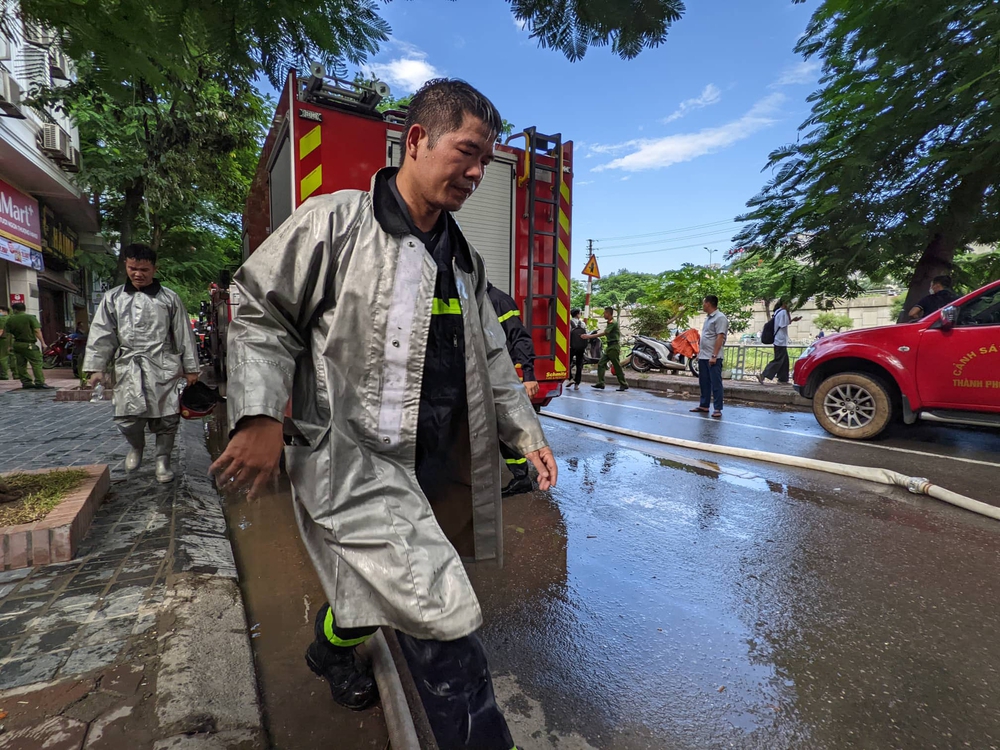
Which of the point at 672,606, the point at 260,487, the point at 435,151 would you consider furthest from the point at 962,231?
the point at 260,487

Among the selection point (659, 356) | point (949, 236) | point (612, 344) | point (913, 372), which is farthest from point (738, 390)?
point (913, 372)

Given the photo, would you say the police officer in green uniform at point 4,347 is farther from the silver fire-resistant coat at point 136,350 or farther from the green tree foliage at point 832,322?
the green tree foliage at point 832,322

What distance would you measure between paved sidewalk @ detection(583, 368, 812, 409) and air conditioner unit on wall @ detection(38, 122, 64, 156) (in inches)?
597

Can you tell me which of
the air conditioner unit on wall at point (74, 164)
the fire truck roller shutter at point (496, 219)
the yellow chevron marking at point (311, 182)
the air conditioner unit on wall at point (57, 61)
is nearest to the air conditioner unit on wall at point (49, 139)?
the air conditioner unit on wall at point (74, 164)

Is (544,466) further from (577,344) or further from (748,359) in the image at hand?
(748,359)

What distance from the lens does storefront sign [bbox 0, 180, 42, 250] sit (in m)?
13.2

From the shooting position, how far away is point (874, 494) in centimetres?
425

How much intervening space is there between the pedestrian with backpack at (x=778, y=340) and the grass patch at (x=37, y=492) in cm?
1063

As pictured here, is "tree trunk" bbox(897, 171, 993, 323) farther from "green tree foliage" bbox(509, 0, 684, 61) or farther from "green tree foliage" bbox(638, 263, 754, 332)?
"green tree foliage" bbox(638, 263, 754, 332)

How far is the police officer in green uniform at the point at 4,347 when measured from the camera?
11.5 m

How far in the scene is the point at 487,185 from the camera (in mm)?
5102

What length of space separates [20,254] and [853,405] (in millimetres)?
18340

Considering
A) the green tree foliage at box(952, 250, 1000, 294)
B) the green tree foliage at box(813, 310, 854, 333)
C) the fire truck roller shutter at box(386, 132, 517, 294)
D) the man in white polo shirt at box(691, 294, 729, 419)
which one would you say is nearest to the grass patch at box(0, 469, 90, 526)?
the fire truck roller shutter at box(386, 132, 517, 294)

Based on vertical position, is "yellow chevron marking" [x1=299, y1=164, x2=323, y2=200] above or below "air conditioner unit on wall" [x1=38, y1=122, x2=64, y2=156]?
below
